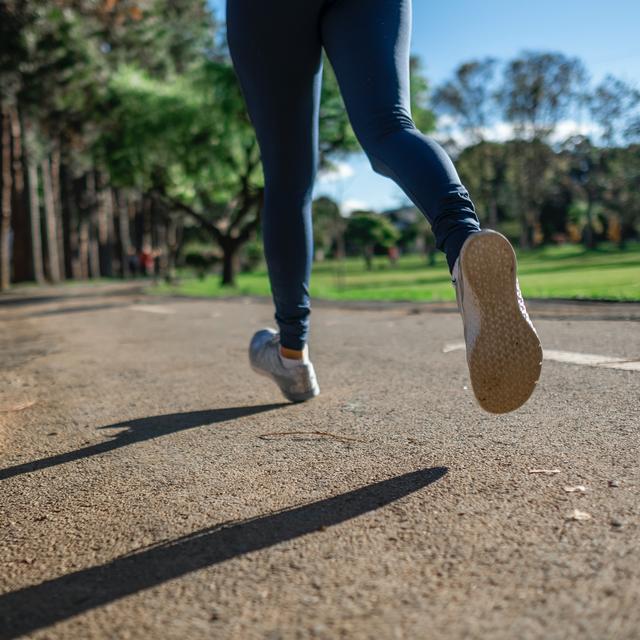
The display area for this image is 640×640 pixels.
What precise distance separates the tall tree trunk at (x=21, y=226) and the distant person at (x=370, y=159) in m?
27.7

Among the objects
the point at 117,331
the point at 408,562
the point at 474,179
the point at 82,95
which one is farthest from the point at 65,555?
the point at 474,179

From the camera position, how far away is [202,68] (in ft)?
67.2

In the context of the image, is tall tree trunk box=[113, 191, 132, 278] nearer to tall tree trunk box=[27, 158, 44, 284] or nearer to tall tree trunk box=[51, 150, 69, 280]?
tall tree trunk box=[51, 150, 69, 280]

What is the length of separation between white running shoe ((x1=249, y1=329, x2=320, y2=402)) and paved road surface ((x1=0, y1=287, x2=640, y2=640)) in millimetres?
66

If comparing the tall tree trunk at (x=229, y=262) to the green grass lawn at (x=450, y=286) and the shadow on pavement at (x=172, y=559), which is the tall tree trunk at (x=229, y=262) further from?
the shadow on pavement at (x=172, y=559)

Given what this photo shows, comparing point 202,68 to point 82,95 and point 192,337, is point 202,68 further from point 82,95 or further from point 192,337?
point 192,337

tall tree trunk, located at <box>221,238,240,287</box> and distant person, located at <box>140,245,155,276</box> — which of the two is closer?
tall tree trunk, located at <box>221,238,240,287</box>

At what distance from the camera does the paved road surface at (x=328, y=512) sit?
0.98 meters

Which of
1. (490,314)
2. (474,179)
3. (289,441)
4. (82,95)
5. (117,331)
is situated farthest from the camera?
(474,179)

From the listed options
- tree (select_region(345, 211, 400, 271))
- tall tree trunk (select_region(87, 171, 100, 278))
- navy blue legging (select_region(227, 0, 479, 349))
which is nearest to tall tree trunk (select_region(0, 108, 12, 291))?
tall tree trunk (select_region(87, 171, 100, 278))

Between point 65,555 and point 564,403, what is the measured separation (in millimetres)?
1457

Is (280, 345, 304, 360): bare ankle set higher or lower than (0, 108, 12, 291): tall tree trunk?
lower

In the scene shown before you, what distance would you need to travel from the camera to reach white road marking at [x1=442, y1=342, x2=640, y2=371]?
2611mm

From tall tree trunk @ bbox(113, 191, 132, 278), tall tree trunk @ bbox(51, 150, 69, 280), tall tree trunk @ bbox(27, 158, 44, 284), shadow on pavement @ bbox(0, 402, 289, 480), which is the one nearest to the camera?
shadow on pavement @ bbox(0, 402, 289, 480)
